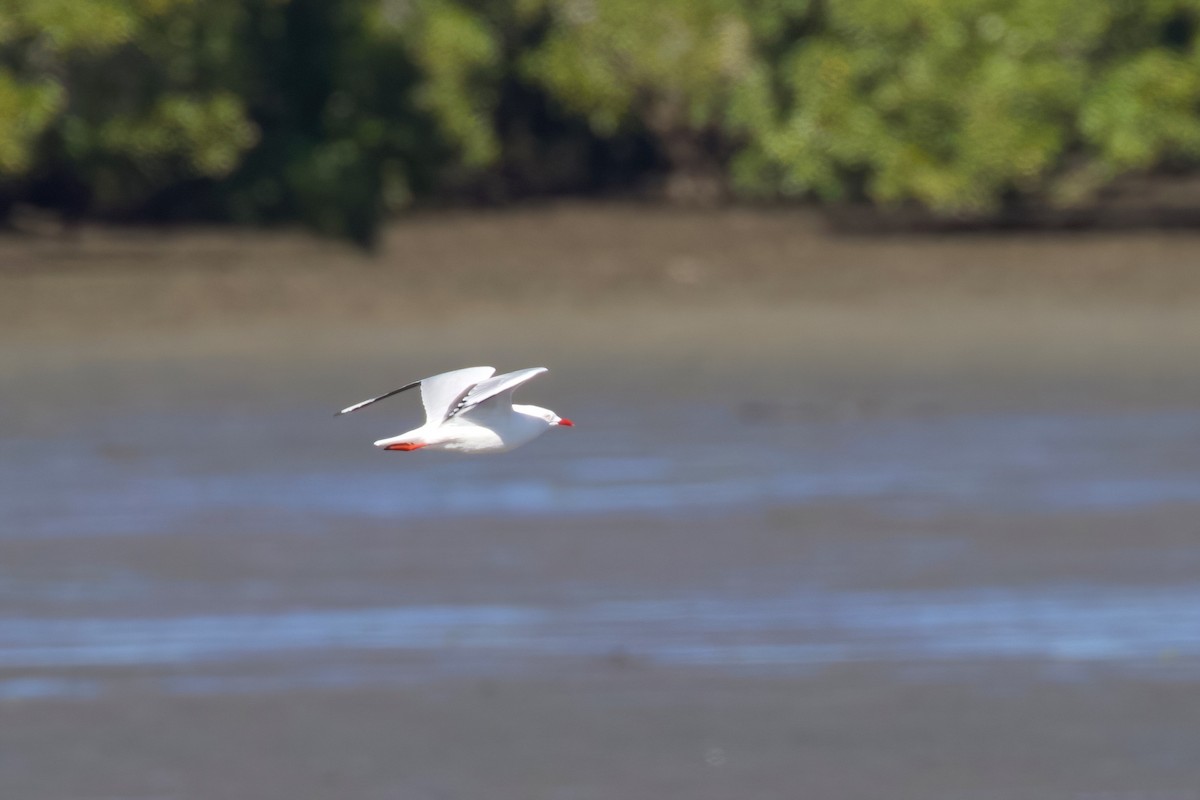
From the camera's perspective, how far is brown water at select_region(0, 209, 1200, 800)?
41.2 feet

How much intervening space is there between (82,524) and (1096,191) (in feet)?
75.7

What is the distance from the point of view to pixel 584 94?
38719 millimetres

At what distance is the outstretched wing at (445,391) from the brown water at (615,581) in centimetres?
398

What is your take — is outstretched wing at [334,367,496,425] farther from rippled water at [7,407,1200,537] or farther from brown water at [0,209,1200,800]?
rippled water at [7,407,1200,537]

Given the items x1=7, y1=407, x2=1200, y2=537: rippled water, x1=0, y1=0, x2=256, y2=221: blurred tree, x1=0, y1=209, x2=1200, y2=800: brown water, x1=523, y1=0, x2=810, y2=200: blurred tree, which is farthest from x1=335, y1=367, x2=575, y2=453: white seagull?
x1=523, y1=0, x2=810, y2=200: blurred tree

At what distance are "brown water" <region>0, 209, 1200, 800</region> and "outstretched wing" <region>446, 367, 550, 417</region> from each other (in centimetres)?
408

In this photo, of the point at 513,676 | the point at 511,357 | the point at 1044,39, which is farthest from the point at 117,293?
the point at 513,676

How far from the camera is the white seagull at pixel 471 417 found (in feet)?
26.0

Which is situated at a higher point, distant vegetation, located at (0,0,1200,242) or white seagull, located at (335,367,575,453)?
white seagull, located at (335,367,575,453)

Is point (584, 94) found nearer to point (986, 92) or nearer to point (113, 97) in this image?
point (986, 92)

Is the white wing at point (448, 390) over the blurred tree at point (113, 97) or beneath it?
over

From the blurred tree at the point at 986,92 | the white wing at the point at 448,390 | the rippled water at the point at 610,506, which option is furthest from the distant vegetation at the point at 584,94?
the white wing at the point at 448,390

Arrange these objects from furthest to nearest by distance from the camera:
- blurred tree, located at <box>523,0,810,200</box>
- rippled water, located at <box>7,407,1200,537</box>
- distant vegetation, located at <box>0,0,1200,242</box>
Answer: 1. blurred tree, located at <box>523,0,810,200</box>
2. distant vegetation, located at <box>0,0,1200,242</box>
3. rippled water, located at <box>7,407,1200,537</box>

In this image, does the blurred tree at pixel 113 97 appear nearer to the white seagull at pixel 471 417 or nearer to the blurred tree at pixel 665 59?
the blurred tree at pixel 665 59
